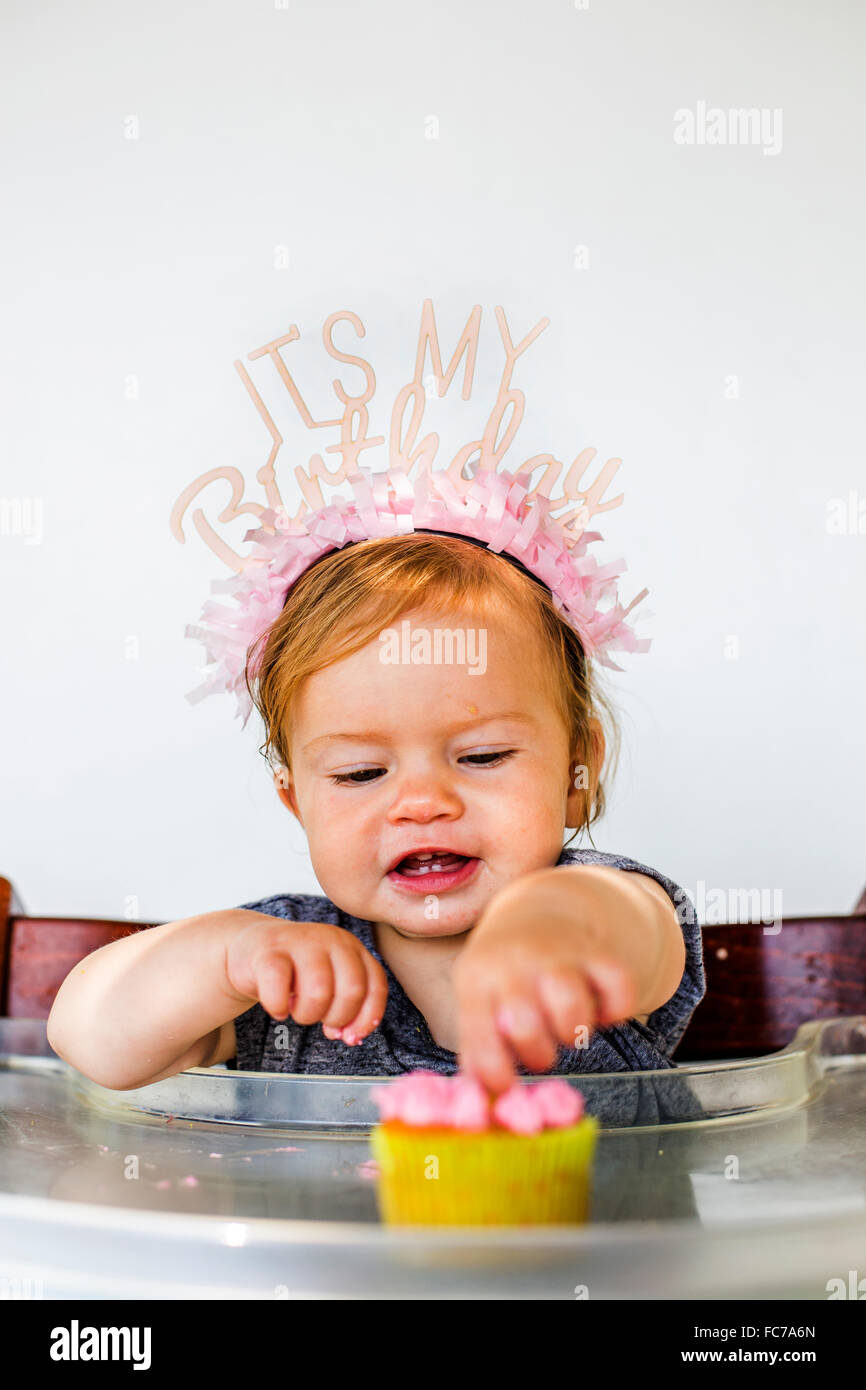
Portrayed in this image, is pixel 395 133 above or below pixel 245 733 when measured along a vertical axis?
above

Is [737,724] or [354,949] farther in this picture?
[737,724]

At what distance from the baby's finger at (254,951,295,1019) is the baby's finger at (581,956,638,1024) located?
26 centimetres

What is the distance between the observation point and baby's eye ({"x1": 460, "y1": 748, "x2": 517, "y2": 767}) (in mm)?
786

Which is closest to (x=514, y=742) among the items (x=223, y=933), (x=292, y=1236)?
(x=223, y=933)

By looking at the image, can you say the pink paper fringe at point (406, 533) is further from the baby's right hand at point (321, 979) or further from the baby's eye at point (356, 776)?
the baby's right hand at point (321, 979)

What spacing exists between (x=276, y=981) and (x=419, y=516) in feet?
1.29

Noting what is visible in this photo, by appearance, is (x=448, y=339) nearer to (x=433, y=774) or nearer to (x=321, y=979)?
(x=433, y=774)

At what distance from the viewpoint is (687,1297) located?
15.1 inches

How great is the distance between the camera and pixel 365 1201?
44cm

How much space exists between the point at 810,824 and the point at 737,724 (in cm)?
17

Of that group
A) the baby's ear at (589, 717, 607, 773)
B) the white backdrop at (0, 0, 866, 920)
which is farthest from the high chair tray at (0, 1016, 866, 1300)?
the white backdrop at (0, 0, 866, 920)

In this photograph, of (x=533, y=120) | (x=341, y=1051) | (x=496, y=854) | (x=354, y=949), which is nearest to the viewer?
(x=354, y=949)
